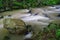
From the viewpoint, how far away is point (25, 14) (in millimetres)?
10789

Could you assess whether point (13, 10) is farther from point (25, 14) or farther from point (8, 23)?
point (8, 23)

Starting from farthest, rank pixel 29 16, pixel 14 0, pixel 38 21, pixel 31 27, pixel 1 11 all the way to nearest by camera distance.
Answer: pixel 14 0
pixel 1 11
pixel 29 16
pixel 38 21
pixel 31 27

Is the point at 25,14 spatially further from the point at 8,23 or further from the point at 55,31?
the point at 55,31

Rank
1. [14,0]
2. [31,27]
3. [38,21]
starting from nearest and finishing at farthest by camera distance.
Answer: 1. [31,27]
2. [38,21]
3. [14,0]

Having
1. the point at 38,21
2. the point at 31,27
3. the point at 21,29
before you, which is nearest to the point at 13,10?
the point at 38,21

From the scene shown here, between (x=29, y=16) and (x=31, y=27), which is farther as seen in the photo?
(x=29, y=16)

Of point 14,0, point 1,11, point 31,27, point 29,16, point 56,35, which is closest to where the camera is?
point 56,35

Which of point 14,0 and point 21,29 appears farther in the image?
point 14,0

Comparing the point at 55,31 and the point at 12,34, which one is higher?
the point at 55,31

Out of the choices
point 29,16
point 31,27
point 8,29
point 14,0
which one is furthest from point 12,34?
point 14,0

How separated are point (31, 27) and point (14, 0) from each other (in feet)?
16.9

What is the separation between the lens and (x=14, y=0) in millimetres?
12969

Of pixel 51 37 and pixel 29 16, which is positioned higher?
pixel 51 37

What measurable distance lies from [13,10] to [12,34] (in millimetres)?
4596
